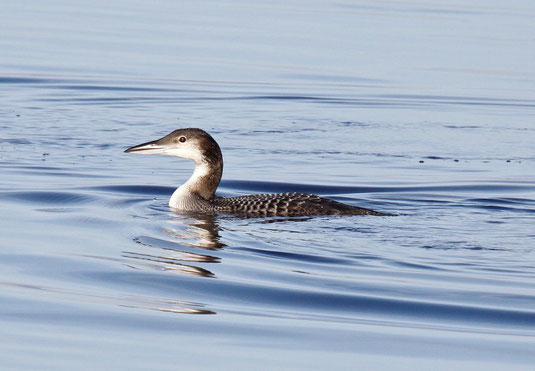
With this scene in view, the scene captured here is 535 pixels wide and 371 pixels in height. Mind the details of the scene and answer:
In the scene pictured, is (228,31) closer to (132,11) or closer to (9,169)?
(132,11)

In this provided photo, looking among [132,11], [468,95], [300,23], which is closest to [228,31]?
[300,23]

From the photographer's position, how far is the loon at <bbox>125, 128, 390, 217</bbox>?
10.1 metres

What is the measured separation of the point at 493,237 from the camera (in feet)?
30.5

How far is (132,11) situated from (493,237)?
62.5ft

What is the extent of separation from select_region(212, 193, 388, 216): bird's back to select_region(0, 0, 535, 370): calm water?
13cm

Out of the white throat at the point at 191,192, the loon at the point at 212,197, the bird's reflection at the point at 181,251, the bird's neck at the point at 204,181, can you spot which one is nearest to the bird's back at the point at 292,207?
the loon at the point at 212,197

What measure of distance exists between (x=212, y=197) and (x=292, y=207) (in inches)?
39.9

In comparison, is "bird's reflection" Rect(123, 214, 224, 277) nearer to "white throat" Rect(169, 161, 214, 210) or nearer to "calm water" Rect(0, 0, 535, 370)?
"calm water" Rect(0, 0, 535, 370)

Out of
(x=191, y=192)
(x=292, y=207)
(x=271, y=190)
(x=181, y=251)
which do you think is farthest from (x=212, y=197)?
(x=181, y=251)

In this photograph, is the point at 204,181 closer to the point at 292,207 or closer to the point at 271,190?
the point at 292,207

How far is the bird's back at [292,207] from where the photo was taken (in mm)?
10086

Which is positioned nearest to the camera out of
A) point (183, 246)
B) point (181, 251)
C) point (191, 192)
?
point (181, 251)

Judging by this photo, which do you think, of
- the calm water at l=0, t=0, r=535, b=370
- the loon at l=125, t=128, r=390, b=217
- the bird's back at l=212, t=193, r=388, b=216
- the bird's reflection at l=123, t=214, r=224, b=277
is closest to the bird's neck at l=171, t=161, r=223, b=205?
the loon at l=125, t=128, r=390, b=217

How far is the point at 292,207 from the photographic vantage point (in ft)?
33.1
